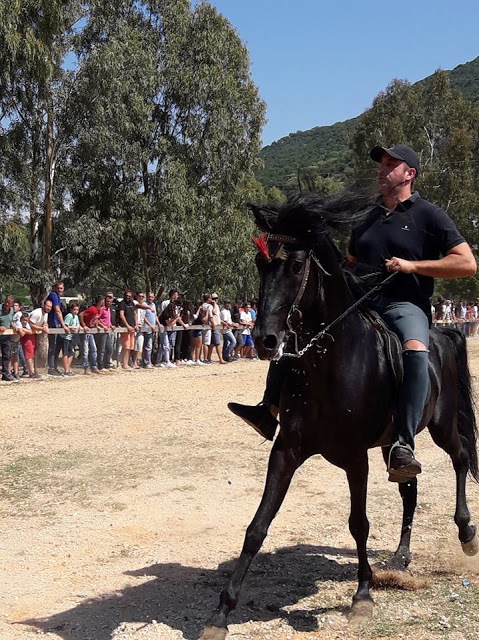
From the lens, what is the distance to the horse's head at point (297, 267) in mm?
3951

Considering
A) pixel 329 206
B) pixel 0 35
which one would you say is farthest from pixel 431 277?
pixel 0 35

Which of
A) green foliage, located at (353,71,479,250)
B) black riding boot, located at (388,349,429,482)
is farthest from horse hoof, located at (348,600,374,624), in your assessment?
green foliage, located at (353,71,479,250)

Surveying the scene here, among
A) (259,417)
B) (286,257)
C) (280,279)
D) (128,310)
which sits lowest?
(259,417)

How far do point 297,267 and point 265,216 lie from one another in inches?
16.1

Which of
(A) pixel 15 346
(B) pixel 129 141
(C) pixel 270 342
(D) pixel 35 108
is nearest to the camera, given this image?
(C) pixel 270 342

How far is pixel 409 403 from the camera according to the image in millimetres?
4688

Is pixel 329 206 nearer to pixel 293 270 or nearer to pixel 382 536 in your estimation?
pixel 293 270

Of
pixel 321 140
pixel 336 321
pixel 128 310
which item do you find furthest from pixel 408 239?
pixel 321 140

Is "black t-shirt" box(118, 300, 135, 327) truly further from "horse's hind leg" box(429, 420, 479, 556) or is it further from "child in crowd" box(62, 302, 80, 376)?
"horse's hind leg" box(429, 420, 479, 556)

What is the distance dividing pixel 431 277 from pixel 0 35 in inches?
827

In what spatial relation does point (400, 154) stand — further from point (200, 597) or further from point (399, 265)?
A: point (200, 597)

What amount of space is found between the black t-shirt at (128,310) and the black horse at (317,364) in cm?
1509

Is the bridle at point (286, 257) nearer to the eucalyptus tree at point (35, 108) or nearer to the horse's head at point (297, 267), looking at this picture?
the horse's head at point (297, 267)

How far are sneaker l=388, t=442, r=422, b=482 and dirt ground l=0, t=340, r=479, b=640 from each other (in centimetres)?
92
